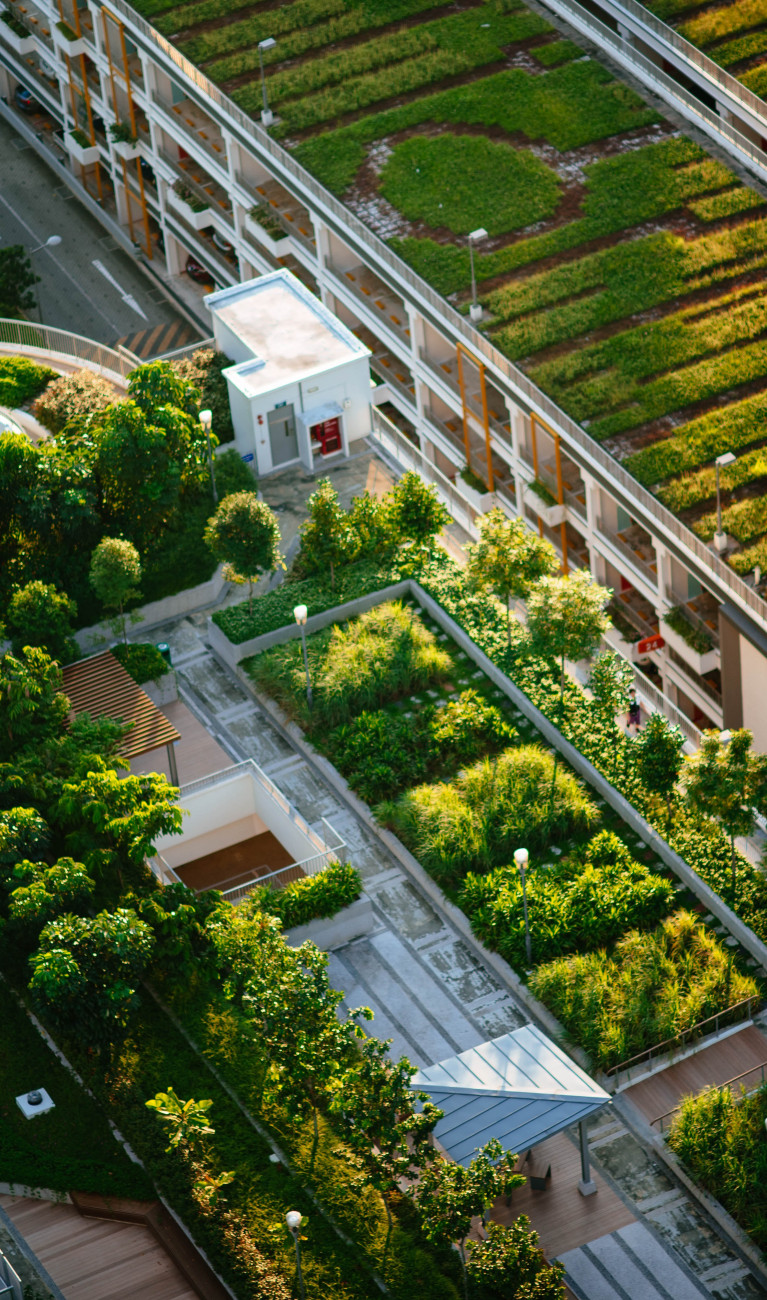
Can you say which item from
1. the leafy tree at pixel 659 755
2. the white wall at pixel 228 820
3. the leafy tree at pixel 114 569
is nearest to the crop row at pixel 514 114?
the leafy tree at pixel 114 569

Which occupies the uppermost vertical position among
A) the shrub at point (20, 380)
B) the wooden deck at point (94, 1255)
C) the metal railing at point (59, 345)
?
the metal railing at point (59, 345)

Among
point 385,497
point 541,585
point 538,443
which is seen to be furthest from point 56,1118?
point 538,443

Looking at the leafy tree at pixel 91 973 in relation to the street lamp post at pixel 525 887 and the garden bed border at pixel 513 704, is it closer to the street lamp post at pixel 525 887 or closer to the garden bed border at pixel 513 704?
the street lamp post at pixel 525 887

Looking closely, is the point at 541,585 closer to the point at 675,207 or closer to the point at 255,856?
the point at 255,856

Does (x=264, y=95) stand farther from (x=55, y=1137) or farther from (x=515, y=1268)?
(x=515, y=1268)

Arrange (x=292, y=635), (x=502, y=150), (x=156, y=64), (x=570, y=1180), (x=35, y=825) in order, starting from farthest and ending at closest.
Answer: (x=156, y=64) < (x=502, y=150) < (x=292, y=635) < (x=35, y=825) < (x=570, y=1180)

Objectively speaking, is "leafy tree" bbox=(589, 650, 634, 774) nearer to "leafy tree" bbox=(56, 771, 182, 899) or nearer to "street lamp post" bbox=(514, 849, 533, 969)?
"street lamp post" bbox=(514, 849, 533, 969)

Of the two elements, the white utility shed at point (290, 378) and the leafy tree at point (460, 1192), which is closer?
the leafy tree at point (460, 1192)
